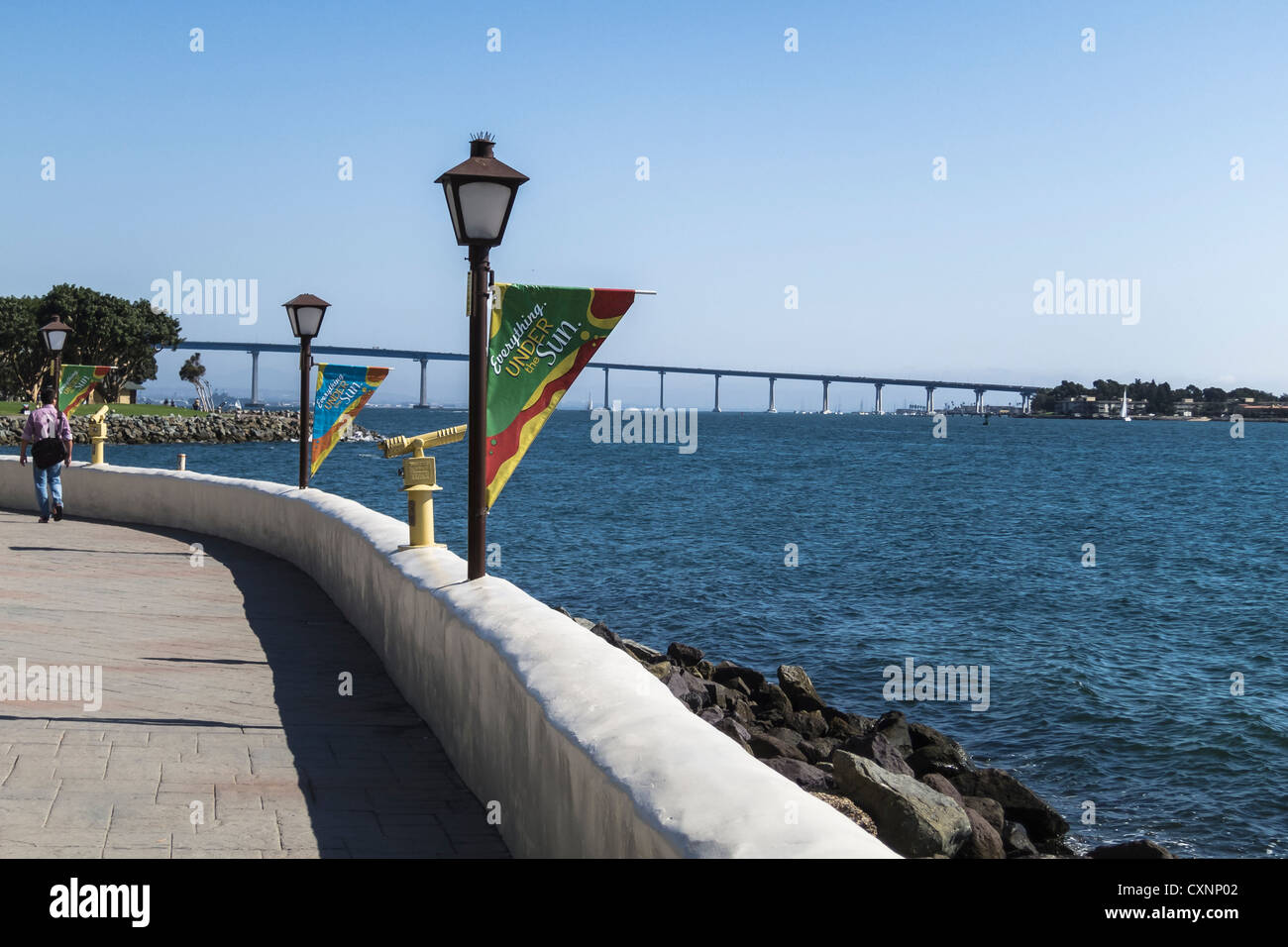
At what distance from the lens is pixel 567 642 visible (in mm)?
5535

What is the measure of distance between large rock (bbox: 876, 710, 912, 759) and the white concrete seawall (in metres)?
7.20

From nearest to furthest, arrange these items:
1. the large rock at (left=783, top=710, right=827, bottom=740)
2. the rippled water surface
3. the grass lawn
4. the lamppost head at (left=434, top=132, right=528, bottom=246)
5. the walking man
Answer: the lamppost head at (left=434, top=132, right=528, bottom=246)
the large rock at (left=783, top=710, right=827, bottom=740)
the rippled water surface
the walking man
the grass lawn

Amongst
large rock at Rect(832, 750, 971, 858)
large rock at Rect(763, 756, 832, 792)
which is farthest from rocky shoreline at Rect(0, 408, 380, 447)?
large rock at Rect(832, 750, 971, 858)

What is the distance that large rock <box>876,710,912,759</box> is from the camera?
48.5ft

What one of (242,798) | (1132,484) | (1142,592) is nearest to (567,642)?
(242,798)

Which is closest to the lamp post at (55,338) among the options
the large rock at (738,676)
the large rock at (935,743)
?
the large rock at (738,676)

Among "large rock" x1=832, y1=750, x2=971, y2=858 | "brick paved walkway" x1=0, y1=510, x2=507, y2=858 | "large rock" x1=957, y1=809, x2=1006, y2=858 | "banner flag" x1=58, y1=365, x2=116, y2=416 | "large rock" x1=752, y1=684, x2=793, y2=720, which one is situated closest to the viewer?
"brick paved walkway" x1=0, y1=510, x2=507, y2=858

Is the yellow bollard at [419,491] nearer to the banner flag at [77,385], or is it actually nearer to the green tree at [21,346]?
the banner flag at [77,385]

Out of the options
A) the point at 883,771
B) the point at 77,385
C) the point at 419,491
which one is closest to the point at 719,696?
the point at 883,771

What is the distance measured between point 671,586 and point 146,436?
8523cm

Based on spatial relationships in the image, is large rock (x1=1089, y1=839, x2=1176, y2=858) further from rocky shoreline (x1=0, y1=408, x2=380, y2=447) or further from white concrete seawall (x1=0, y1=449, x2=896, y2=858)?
rocky shoreline (x1=0, y1=408, x2=380, y2=447)

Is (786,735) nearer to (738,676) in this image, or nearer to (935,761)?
(935,761)

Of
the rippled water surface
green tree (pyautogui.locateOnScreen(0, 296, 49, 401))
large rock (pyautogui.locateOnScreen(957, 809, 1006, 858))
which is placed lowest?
the rippled water surface

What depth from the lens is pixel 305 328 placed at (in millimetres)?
15344
